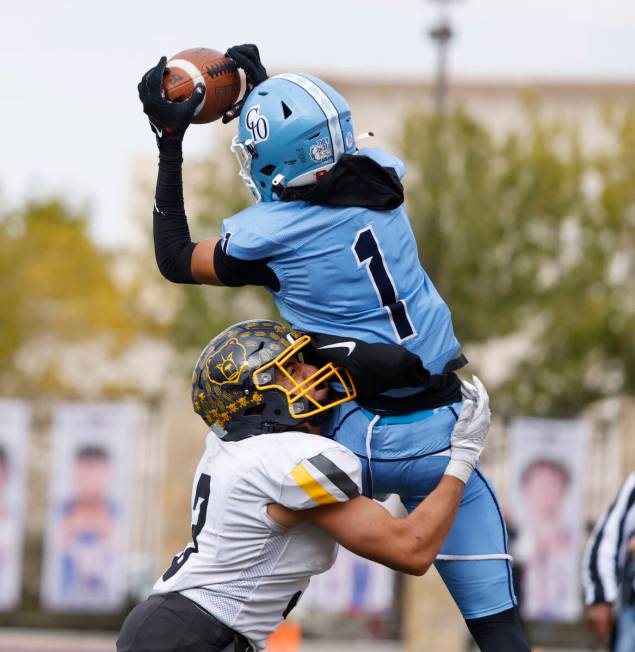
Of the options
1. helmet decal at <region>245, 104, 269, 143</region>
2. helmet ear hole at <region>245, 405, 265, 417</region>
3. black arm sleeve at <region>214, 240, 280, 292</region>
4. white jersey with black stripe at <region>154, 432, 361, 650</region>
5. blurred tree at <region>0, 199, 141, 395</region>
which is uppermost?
helmet decal at <region>245, 104, 269, 143</region>

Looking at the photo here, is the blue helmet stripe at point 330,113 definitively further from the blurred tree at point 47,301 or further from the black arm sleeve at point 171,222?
the blurred tree at point 47,301

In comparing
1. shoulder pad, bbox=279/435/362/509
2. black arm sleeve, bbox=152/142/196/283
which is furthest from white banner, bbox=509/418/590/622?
shoulder pad, bbox=279/435/362/509

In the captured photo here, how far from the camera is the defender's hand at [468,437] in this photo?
4203mm

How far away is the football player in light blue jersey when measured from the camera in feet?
14.1

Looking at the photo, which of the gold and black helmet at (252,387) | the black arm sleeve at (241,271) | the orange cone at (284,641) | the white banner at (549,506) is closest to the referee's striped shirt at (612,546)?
the gold and black helmet at (252,387)

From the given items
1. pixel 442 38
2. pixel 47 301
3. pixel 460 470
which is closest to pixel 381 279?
pixel 460 470

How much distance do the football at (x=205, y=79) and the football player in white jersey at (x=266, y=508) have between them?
0.77 m

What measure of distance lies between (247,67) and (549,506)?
9491mm

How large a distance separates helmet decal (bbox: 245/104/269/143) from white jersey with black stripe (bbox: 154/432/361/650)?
3.12 ft

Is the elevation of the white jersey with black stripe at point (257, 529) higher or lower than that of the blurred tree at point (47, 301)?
higher

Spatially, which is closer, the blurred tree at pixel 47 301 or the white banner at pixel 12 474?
the white banner at pixel 12 474

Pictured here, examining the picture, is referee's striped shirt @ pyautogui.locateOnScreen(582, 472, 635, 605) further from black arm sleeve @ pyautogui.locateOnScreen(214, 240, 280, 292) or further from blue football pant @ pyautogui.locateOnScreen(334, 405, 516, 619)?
black arm sleeve @ pyautogui.locateOnScreen(214, 240, 280, 292)

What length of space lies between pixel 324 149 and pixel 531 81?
38.5m

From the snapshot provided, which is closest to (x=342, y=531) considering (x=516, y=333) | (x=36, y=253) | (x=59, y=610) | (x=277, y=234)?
(x=277, y=234)
